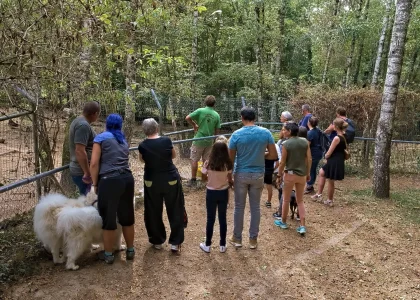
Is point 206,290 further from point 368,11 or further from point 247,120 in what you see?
point 368,11

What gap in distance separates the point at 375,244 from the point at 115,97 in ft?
13.9

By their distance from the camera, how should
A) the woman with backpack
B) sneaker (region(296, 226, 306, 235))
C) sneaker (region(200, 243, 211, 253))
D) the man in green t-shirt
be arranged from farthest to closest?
1. the man in green t-shirt
2. the woman with backpack
3. sneaker (region(296, 226, 306, 235))
4. sneaker (region(200, 243, 211, 253))

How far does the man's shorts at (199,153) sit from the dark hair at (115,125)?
314 cm

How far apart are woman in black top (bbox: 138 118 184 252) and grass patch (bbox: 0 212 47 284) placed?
1342mm

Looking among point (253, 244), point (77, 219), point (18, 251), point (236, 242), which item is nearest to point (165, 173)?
point (77, 219)

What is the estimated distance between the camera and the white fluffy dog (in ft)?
12.8

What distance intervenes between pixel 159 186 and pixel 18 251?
177cm

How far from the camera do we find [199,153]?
7.21 metres

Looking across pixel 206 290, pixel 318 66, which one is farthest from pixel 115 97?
pixel 318 66

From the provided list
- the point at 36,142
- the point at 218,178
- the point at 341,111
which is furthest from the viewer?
the point at 341,111

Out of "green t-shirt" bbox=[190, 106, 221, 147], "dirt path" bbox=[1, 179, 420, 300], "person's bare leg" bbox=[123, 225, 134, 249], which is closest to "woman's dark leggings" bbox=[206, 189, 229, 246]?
"dirt path" bbox=[1, 179, 420, 300]

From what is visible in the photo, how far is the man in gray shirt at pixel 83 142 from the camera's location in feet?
13.7

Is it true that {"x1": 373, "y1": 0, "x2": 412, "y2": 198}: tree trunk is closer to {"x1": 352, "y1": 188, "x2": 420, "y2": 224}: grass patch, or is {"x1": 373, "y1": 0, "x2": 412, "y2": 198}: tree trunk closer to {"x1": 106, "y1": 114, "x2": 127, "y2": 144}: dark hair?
{"x1": 352, "y1": 188, "x2": 420, "y2": 224}: grass patch

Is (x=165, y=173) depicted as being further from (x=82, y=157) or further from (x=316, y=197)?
(x=316, y=197)
